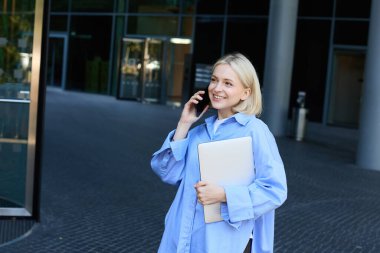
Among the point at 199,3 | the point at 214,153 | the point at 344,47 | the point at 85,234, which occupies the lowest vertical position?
the point at 85,234

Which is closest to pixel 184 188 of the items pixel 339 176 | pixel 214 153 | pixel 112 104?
pixel 214 153

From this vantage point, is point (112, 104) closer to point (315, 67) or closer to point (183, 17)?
point (183, 17)

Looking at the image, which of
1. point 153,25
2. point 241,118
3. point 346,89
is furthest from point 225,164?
point 153,25

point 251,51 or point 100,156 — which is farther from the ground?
point 251,51

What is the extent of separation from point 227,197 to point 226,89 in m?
0.45

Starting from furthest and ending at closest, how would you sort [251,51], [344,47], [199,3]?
1. [199,3]
2. [251,51]
3. [344,47]

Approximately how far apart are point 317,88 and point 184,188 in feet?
62.5

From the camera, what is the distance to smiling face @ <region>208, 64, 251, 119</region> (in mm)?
2549

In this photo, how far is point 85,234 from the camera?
6047 mm

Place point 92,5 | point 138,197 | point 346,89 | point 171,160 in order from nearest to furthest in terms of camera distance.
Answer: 1. point 171,160
2. point 138,197
3. point 346,89
4. point 92,5

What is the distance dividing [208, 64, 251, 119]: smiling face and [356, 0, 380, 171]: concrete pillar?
9689 mm

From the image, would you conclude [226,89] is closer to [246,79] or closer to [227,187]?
[246,79]

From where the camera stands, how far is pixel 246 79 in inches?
100

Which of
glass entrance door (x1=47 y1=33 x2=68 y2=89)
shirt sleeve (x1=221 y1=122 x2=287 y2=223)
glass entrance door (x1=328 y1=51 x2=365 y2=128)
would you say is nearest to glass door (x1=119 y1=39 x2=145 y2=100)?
glass entrance door (x1=47 y1=33 x2=68 y2=89)
